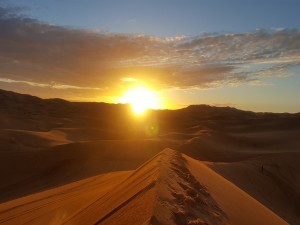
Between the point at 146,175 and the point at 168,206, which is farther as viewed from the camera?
the point at 146,175

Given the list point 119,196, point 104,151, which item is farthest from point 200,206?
point 104,151

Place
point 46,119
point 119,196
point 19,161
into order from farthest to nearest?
point 46,119 < point 19,161 < point 119,196

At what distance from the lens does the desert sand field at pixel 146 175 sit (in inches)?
164

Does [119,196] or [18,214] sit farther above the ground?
[119,196]

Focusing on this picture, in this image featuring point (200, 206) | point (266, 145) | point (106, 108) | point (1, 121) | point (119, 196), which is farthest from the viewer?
point (106, 108)

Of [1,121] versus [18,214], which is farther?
[1,121]

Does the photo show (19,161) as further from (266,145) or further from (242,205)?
(266,145)

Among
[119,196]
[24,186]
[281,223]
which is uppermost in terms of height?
[119,196]

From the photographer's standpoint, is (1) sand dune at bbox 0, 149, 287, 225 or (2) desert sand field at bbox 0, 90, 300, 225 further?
(2) desert sand field at bbox 0, 90, 300, 225

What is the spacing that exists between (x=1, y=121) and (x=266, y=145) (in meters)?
19.1

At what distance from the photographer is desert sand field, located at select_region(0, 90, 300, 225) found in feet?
13.7

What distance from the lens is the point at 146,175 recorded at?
17.3 feet

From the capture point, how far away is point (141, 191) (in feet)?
14.0

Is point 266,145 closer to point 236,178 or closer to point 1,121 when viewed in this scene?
point 236,178
